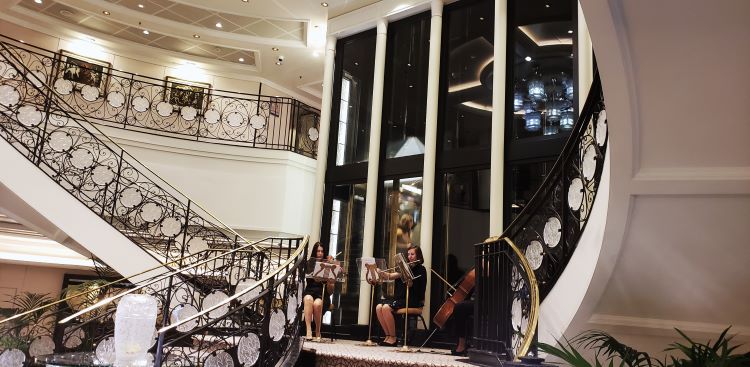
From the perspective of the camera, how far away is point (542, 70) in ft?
28.7

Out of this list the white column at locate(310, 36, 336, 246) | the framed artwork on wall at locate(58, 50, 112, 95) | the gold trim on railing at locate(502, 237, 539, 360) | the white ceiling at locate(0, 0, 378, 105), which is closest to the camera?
the gold trim on railing at locate(502, 237, 539, 360)

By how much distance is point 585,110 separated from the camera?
13.8 feet

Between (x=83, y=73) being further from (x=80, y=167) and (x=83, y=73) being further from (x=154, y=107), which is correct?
(x=80, y=167)

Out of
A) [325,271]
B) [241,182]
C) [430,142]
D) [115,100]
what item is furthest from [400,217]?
[115,100]

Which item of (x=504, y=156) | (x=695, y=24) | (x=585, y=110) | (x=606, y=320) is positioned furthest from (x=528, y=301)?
(x=504, y=156)

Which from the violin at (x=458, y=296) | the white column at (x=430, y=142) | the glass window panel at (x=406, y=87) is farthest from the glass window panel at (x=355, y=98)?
the violin at (x=458, y=296)

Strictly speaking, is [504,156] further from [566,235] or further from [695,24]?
[695,24]

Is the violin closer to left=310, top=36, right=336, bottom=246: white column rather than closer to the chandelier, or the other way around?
the chandelier

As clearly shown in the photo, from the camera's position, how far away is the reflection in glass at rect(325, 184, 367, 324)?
10016 mm

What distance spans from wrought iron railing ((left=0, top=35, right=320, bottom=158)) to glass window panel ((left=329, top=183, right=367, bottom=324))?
2.69 metres

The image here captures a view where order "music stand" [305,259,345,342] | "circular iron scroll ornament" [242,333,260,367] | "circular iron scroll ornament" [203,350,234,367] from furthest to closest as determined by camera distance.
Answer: "music stand" [305,259,345,342]
"circular iron scroll ornament" [242,333,260,367]
"circular iron scroll ornament" [203,350,234,367]

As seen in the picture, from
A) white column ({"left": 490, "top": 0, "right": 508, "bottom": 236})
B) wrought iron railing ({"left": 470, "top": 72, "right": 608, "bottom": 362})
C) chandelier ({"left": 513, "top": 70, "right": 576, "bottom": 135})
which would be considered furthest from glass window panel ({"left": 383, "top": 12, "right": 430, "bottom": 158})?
wrought iron railing ({"left": 470, "top": 72, "right": 608, "bottom": 362})

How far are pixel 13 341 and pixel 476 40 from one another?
26.2 ft

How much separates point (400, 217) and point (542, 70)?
3.40 metres
